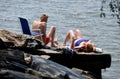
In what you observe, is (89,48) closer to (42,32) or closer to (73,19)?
(42,32)

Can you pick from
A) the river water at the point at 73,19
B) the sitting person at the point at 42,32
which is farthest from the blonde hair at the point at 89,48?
the river water at the point at 73,19

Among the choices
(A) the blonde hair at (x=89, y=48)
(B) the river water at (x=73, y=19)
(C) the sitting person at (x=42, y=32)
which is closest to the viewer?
(A) the blonde hair at (x=89, y=48)

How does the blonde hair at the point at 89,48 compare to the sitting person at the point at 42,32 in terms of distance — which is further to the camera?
the sitting person at the point at 42,32

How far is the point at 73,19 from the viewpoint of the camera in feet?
94.8

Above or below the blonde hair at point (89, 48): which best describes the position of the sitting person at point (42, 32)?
above

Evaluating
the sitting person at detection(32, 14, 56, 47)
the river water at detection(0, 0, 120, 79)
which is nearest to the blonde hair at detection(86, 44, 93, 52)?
the sitting person at detection(32, 14, 56, 47)

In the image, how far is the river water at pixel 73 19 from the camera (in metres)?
21.8

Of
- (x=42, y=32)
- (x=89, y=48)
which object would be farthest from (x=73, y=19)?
(x=89, y=48)

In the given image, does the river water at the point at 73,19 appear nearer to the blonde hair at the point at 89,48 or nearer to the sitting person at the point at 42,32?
the sitting person at the point at 42,32

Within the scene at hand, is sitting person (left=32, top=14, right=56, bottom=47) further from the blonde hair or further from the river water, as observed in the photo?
the river water

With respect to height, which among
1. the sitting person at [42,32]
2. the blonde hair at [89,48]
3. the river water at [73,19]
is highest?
the sitting person at [42,32]

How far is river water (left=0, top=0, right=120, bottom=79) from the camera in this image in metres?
21.8

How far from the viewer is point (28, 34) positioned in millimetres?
13102

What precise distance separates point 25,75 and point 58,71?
0.88m
